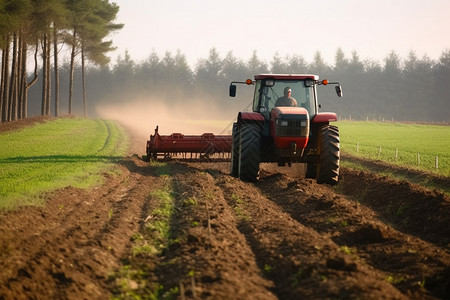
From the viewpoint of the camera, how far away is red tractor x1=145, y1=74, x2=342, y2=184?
14.2 metres

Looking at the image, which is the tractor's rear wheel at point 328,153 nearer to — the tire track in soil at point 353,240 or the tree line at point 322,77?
the tire track in soil at point 353,240

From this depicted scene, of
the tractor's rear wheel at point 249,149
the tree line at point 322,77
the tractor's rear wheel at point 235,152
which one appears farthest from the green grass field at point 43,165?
the tree line at point 322,77

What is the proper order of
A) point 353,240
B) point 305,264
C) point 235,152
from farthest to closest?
point 235,152, point 353,240, point 305,264

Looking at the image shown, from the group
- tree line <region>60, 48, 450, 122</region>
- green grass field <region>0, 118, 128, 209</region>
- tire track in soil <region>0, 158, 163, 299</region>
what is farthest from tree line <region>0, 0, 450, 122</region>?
tire track in soil <region>0, 158, 163, 299</region>

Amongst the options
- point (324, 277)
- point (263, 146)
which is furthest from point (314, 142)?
point (324, 277)

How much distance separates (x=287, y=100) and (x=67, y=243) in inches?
338

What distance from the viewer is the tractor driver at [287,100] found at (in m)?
15.2

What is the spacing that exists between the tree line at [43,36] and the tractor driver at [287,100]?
24.8m

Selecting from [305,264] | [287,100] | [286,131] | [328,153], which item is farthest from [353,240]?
[287,100]

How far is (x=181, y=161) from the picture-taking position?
819 inches

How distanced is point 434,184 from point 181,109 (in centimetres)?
9374

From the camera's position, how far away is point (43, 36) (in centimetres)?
5094

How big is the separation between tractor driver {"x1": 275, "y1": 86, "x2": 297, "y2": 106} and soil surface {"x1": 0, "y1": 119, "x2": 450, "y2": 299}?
2557 mm

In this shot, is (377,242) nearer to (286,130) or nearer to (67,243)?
(67,243)
